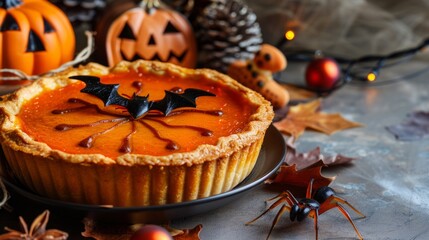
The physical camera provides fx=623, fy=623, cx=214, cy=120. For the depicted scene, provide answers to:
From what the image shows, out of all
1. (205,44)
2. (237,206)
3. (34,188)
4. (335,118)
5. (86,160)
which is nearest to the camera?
(86,160)

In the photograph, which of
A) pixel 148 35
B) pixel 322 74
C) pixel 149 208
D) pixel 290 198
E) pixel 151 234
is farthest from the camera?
pixel 322 74

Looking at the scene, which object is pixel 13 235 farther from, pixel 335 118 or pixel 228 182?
pixel 335 118

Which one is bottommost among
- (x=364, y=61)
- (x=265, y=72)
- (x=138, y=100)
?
(x=364, y=61)

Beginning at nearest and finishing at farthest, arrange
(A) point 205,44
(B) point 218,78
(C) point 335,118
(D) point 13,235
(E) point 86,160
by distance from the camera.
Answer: (D) point 13,235, (E) point 86,160, (B) point 218,78, (C) point 335,118, (A) point 205,44

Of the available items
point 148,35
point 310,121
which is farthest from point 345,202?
point 148,35

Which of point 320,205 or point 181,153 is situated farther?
point 320,205

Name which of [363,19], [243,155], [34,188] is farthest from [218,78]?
[363,19]

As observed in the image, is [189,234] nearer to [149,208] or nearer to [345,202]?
[149,208]

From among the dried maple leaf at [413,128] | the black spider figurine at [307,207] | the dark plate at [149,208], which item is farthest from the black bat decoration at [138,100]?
the dried maple leaf at [413,128]
